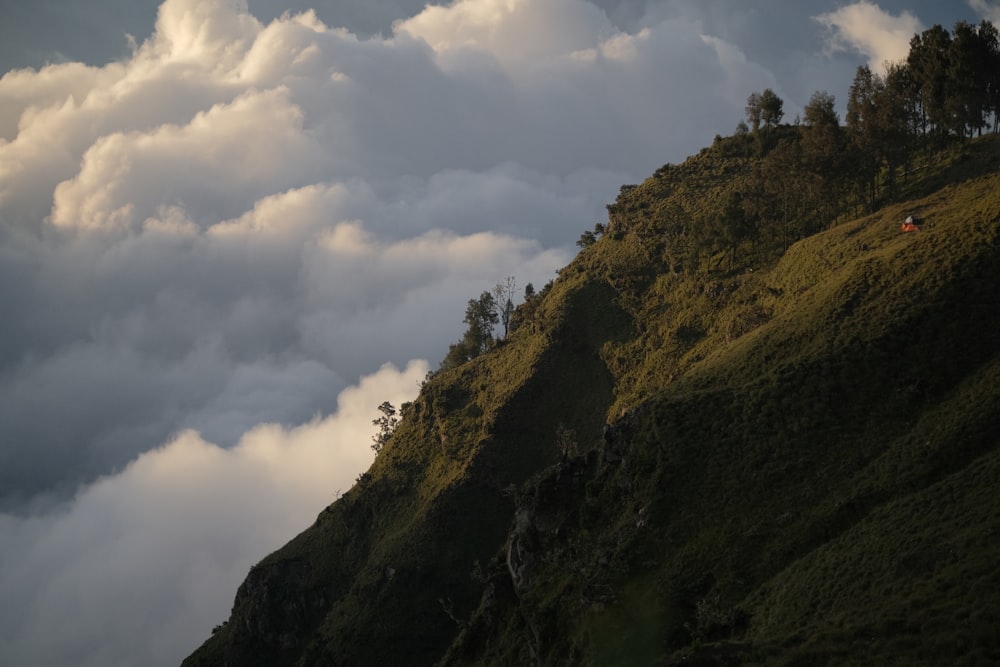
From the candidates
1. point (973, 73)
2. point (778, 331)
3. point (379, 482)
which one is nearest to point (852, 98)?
point (973, 73)

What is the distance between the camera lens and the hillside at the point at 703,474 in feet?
161

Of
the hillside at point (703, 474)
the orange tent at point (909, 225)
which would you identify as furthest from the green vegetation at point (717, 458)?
the orange tent at point (909, 225)

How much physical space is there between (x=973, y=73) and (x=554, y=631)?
103 meters

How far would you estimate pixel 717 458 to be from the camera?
7206cm

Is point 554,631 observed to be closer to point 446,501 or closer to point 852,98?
point 446,501

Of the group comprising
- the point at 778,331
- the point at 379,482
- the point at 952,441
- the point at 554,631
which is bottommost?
the point at 952,441

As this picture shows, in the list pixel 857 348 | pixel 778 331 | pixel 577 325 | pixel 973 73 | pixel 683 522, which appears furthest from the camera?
pixel 577 325

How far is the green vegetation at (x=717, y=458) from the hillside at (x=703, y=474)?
285 mm

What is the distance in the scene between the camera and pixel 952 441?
57.9m

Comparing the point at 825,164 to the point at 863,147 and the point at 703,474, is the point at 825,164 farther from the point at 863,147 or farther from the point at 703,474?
the point at 703,474

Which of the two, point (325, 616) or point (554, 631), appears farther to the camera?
point (325, 616)

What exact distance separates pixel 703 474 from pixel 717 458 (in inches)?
89.6

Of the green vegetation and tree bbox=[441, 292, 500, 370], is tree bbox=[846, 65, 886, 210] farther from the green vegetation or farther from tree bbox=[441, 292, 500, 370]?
tree bbox=[441, 292, 500, 370]

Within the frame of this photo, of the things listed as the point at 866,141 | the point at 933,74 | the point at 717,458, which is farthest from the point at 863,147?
the point at 717,458
